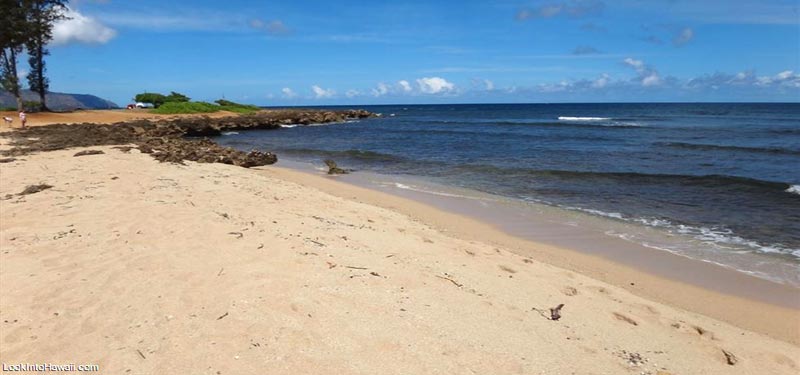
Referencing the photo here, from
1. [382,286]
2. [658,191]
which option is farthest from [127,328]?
[658,191]

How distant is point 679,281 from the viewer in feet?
20.9

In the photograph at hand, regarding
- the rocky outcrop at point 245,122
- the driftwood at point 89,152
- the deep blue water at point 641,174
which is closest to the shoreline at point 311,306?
the deep blue water at point 641,174

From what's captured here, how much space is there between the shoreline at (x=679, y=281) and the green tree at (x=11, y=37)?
33.4m

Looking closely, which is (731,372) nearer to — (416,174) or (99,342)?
(99,342)

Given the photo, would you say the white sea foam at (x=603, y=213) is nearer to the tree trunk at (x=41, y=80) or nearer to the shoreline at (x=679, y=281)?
the shoreline at (x=679, y=281)

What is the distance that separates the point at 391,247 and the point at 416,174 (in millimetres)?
10851

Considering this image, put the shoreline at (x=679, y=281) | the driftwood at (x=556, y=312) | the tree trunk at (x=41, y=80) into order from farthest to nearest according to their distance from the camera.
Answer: the tree trunk at (x=41, y=80)
the shoreline at (x=679, y=281)
the driftwood at (x=556, y=312)

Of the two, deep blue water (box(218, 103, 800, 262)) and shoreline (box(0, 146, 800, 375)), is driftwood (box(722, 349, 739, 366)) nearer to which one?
shoreline (box(0, 146, 800, 375))

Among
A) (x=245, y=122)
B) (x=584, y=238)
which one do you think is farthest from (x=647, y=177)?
(x=245, y=122)

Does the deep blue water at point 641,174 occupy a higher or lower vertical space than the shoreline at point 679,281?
higher

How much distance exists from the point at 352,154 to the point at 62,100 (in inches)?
2905

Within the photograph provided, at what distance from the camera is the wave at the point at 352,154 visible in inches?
855

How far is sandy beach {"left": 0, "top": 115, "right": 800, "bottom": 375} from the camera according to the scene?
344 cm

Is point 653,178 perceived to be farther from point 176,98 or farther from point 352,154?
point 176,98
